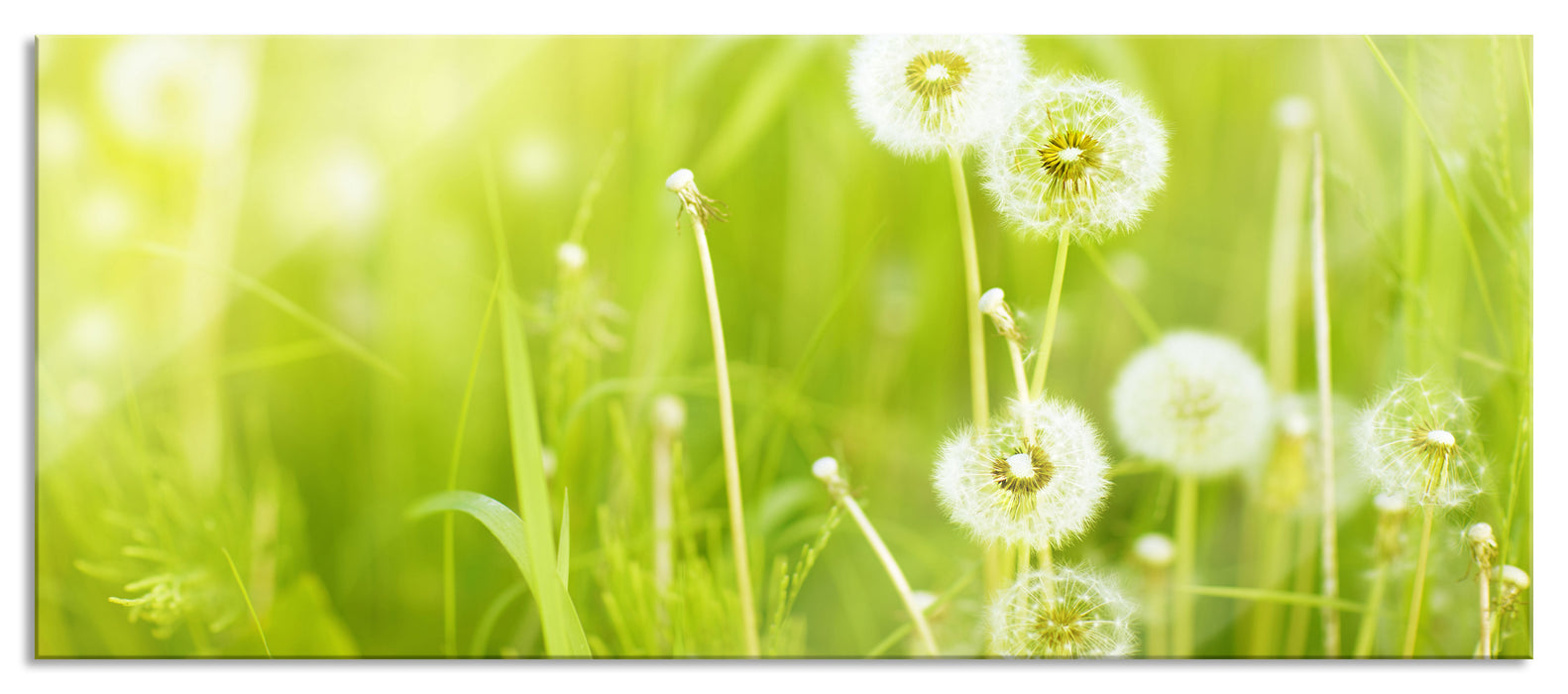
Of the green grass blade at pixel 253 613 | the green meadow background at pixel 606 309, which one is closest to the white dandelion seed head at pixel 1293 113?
the green meadow background at pixel 606 309

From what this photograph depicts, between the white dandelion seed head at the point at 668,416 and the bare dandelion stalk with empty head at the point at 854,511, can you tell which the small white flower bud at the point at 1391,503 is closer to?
the bare dandelion stalk with empty head at the point at 854,511

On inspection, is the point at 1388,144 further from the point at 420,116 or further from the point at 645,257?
the point at 420,116

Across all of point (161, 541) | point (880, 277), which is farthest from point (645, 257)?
point (161, 541)

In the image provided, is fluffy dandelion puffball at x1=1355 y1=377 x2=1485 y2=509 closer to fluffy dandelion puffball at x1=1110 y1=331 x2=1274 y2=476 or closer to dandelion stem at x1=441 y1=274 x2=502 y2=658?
fluffy dandelion puffball at x1=1110 y1=331 x2=1274 y2=476

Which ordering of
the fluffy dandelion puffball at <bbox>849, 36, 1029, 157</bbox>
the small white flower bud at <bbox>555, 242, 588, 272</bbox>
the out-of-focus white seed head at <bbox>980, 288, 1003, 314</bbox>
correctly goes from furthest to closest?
the small white flower bud at <bbox>555, 242, 588, 272</bbox>, the fluffy dandelion puffball at <bbox>849, 36, 1029, 157</bbox>, the out-of-focus white seed head at <bbox>980, 288, 1003, 314</bbox>

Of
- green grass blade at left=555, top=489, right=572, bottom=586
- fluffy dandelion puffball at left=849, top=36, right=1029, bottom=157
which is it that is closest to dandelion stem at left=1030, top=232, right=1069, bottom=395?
fluffy dandelion puffball at left=849, top=36, right=1029, bottom=157
